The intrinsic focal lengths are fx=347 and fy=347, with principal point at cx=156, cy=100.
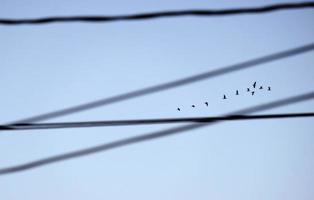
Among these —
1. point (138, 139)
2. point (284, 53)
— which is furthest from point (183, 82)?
point (284, 53)

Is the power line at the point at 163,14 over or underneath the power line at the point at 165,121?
over

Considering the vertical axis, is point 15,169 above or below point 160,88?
below

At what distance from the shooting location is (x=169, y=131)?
280 centimetres

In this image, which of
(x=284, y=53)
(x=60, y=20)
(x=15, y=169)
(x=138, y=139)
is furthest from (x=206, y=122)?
(x=15, y=169)

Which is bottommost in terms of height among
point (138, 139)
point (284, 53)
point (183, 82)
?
point (138, 139)

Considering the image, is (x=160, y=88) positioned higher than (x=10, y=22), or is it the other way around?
(x=10, y=22)

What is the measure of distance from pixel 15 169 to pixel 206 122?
5.12ft

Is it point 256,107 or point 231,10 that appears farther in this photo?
point 256,107

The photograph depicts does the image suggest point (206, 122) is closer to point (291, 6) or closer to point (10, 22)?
point (291, 6)

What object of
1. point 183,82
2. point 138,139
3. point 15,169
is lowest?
point 15,169

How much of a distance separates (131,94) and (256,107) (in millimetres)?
1003

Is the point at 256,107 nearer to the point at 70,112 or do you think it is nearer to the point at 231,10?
the point at 231,10

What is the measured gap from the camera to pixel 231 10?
2348mm

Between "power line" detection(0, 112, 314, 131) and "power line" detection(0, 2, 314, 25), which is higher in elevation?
"power line" detection(0, 2, 314, 25)
